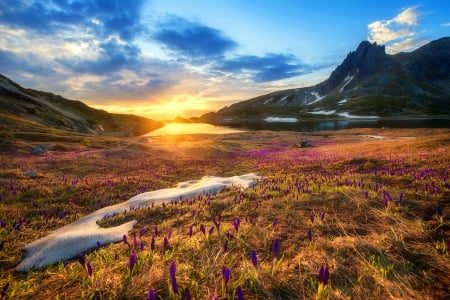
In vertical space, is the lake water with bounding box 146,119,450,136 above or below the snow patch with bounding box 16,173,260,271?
below

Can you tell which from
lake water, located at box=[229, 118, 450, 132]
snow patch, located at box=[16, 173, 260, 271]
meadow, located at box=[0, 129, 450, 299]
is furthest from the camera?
lake water, located at box=[229, 118, 450, 132]

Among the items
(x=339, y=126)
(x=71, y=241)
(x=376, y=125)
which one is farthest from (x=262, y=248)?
(x=339, y=126)

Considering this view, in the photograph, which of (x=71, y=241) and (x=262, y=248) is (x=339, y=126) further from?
(x=71, y=241)

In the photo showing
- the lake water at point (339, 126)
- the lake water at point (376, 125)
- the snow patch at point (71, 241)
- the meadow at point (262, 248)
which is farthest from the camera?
the lake water at point (339, 126)

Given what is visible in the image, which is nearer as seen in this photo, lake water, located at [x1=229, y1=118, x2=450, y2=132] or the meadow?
the meadow

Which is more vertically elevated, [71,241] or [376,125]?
[71,241]

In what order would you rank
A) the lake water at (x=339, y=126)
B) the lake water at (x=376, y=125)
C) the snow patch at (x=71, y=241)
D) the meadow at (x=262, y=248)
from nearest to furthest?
the meadow at (x=262, y=248), the snow patch at (x=71, y=241), the lake water at (x=376, y=125), the lake water at (x=339, y=126)

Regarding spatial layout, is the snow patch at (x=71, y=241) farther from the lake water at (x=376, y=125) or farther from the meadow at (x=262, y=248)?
the lake water at (x=376, y=125)

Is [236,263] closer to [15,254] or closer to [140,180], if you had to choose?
[15,254]

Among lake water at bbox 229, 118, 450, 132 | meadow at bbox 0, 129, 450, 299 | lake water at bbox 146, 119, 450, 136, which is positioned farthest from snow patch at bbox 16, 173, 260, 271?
lake water at bbox 229, 118, 450, 132

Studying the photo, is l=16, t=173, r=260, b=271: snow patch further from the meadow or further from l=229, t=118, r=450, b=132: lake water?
l=229, t=118, r=450, b=132: lake water

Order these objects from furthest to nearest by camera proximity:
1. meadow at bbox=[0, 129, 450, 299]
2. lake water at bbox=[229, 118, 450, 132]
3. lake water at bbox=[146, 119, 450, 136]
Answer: lake water at bbox=[146, 119, 450, 136] → lake water at bbox=[229, 118, 450, 132] → meadow at bbox=[0, 129, 450, 299]

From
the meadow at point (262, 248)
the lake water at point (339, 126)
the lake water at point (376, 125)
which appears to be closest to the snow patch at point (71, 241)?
the meadow at point (262, 248)

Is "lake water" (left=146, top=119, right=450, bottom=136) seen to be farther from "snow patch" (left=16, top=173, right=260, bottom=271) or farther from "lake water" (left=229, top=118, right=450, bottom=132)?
"snow patch" (left=16, top=173, right=260, bottom=271)
